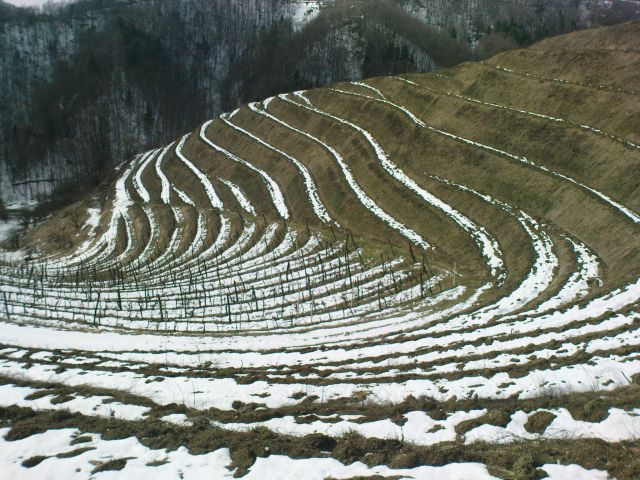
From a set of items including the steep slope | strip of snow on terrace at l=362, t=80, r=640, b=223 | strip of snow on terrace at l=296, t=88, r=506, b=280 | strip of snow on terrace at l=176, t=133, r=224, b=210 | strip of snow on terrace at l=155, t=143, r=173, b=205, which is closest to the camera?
strip of snow on terrace at l=362, t=80, r=640, b=223

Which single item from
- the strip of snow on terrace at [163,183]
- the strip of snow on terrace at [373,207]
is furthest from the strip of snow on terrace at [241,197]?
the strip of snow on terrace at [373,207]

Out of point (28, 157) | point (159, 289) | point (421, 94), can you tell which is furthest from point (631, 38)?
point (28, 157)

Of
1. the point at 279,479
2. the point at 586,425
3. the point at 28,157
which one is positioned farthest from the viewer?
the point at 28,157

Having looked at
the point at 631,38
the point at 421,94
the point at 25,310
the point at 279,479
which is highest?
the point at 631,38

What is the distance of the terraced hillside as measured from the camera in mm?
11812

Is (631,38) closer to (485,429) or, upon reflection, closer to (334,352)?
(334,352)

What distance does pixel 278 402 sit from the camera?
49.8ft

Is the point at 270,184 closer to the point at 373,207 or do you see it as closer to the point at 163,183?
the point at 373,207

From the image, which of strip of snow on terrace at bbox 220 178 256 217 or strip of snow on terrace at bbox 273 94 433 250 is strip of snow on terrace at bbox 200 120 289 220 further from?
strip of snow on terrace at bbox 273 94 433 250

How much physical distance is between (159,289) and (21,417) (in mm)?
24648

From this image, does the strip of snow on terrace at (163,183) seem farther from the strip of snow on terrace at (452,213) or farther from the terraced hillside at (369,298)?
the strip of snow on terrace at (452,213)

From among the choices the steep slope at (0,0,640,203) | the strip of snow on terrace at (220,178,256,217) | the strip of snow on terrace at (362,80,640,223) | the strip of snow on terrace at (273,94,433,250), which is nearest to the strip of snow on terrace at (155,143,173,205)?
the strip of snow on terrace at (220,178,256,217)

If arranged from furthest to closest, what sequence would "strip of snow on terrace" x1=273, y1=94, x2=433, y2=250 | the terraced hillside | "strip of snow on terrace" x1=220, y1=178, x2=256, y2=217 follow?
"strip of snow on terrace" x1=220, y1=178, x2=256, y2=217 → "strip of snow on terrace" x1=273, y1=94, x2=433, y2=250 → the terraced hillside

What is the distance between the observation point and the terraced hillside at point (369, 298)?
38.8ft
